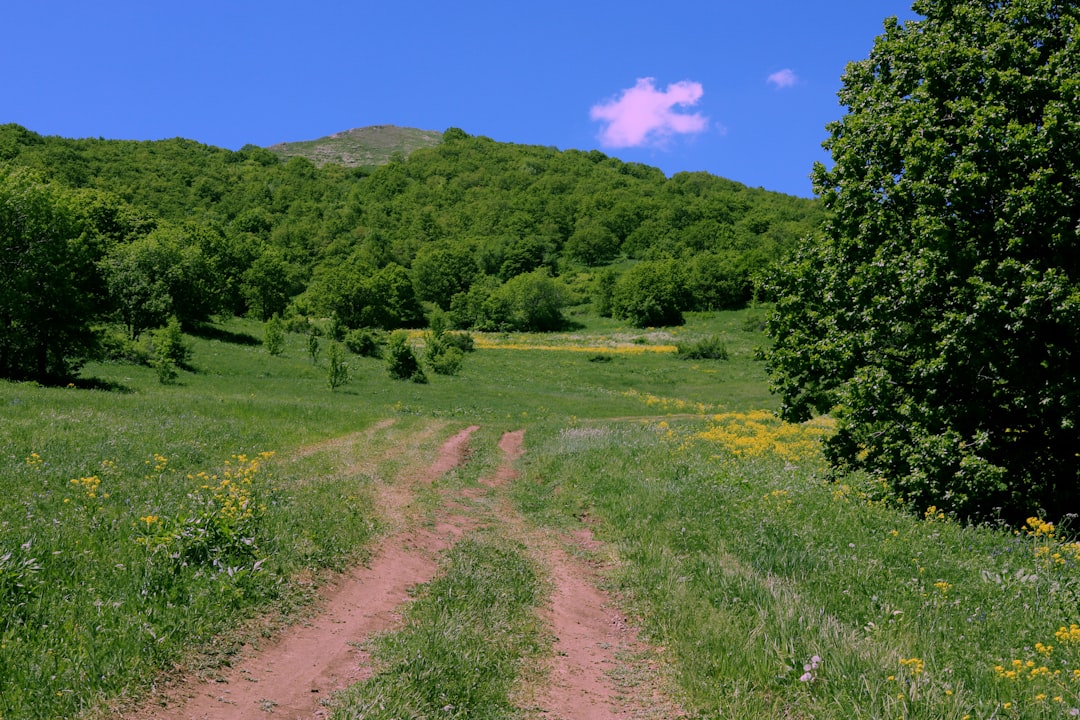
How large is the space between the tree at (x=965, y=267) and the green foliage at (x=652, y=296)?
362 ft

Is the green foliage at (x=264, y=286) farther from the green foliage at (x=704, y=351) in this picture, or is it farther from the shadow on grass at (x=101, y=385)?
the shadow on grass at (x=101, y=385)

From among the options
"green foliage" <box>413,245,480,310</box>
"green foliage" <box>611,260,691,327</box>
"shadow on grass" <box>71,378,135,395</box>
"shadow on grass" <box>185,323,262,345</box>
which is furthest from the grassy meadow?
"green foliage" <box>413,245,480,310</box>

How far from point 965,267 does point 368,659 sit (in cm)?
1245

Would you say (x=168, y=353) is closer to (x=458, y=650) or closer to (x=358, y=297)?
(x=458, y=650)

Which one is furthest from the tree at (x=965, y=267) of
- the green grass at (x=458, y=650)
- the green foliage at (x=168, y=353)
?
the green foliage at (x=168, y=353)

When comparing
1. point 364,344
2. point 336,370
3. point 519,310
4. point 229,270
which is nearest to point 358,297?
point 229,270

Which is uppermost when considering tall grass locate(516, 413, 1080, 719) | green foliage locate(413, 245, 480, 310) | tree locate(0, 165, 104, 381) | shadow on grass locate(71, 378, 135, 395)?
green foliage locate(413, 245, 480, 310)

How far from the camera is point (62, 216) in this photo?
3634cm

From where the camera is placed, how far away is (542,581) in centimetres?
945

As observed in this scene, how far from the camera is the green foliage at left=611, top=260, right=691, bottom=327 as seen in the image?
126 meters

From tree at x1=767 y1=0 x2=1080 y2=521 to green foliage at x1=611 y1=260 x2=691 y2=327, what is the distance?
110 m

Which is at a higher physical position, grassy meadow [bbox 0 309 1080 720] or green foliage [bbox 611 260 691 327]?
green foliage [bbox 611 260 691 327]

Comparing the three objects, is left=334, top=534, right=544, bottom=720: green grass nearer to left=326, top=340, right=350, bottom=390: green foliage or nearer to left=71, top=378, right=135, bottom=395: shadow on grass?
left=71, top=378, right=135, bottom=395: shadow on grass

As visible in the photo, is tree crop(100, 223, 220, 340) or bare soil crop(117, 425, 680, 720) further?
tree crop(100, 223, 220, 340)
